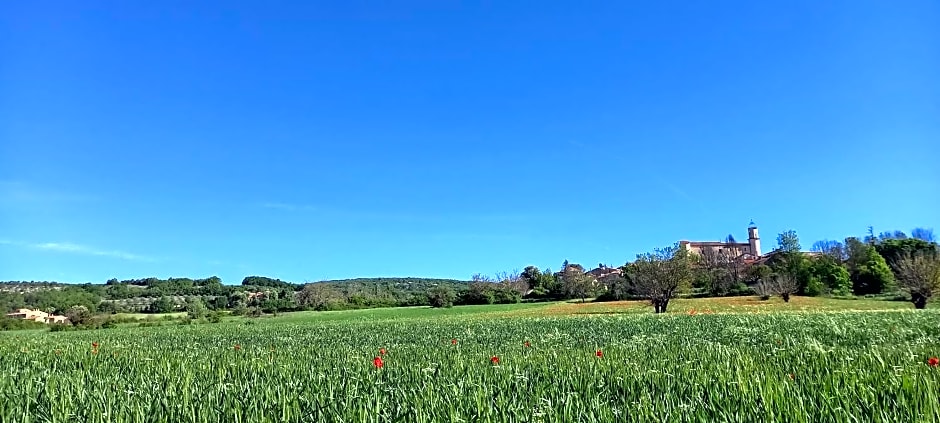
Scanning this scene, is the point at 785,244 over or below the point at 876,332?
over

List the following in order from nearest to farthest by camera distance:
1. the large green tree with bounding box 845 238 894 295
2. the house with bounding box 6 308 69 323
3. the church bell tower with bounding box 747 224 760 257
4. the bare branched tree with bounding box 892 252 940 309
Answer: the bare branched tree with bounding box 892 252 940 309
the house with bounding box 6 308 69 323
the large green tree with bounding box 845 238 894 295
the church bell tower with bounding box 747 224 760 257

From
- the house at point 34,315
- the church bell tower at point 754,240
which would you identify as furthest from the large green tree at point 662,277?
the church bell tower at point 754,240

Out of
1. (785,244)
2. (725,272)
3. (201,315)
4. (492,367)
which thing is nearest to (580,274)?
(725,272)

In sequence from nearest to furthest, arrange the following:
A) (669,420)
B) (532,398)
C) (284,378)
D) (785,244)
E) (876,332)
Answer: (669,420)
(532,398)
(284,378)
(876,332)
(785,244)

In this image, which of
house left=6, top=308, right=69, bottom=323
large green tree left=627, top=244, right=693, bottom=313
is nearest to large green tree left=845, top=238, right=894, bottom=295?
large green tree left=627, top=244, right=693, bottom=313

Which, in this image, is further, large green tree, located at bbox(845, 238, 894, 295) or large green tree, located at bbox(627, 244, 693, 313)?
large green tree, located at bbox(845, 238, 894, 295)

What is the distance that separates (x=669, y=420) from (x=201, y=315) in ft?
204

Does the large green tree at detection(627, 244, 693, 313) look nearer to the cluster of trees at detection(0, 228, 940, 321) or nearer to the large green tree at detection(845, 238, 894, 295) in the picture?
the cluster of trees at detection(0, 228, 940, 321)

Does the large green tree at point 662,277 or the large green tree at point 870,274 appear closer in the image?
the large green tree at point 662,277

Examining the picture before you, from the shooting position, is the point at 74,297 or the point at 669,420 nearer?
→ the point at 669,420

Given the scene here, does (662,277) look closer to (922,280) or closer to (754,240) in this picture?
(922,280)

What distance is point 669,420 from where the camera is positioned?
319cm

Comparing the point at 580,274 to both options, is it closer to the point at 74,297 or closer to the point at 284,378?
the point at 74,297

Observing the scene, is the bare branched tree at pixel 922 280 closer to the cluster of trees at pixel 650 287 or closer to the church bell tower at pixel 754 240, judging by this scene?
the cluster of trees at pixel 650 287
